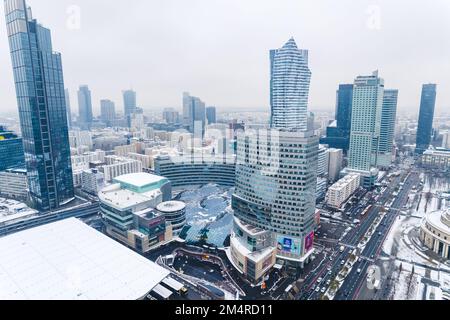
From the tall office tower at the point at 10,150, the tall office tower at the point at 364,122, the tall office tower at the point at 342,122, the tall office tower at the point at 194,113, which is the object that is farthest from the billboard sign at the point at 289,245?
the tall office tower at the point at 194,113

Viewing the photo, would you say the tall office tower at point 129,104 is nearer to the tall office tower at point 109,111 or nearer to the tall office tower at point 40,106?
the tall office tower at point 109,111

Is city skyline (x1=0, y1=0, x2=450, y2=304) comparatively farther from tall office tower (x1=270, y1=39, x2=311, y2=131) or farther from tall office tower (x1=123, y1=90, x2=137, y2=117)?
tall office tower (x1=123, y1=90, x2=137, y2=117)

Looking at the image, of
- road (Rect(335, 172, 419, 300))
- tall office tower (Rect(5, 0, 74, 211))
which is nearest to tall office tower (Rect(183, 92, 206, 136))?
tall office tower (Rect(5, 0, 74, 211))

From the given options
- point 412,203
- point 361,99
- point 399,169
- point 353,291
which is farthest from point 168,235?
point 399,169


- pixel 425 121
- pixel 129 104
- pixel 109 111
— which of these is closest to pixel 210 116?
pixel 129 104

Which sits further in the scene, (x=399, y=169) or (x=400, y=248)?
(x=399, y=169)

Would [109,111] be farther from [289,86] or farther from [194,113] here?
[289,86]

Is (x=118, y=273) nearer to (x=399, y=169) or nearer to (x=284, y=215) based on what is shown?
(x=284, y=215)
